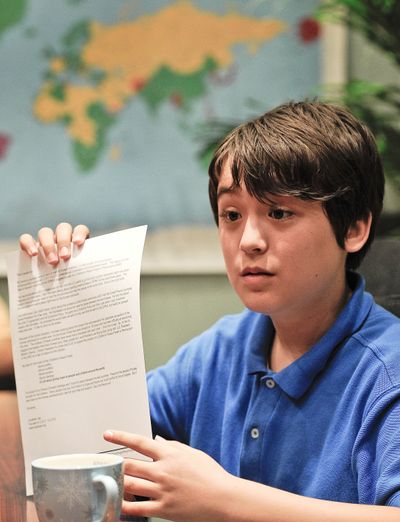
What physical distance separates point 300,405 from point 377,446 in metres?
0.16

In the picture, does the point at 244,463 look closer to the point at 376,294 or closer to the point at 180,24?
the point at 376,294

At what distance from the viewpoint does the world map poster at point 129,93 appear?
252cm

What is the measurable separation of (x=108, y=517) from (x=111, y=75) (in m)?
2.00

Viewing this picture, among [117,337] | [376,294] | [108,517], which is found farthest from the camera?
[376,294]

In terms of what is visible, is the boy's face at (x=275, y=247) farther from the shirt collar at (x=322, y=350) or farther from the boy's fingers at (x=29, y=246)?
the boy's fingers at (x=29, y=246)

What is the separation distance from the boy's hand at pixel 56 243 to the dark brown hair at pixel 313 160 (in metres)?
0.21

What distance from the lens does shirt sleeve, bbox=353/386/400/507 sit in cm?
92

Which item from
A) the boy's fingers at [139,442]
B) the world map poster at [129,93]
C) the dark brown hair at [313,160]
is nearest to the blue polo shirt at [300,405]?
the dark brown hair at [313,160]

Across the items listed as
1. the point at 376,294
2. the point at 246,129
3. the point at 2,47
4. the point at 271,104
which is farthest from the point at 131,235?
the point at 2,47

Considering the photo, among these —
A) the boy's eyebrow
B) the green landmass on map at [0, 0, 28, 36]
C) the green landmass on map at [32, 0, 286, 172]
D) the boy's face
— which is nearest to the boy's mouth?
the boy's face

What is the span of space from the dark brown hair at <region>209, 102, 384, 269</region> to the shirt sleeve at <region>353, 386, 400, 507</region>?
237 mm

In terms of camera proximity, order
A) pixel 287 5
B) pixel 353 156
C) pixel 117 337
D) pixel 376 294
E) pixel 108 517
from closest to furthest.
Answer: pixel 108 517
pixel 117 337
pixel 353 156
pixel 376 294
pixel 287 5

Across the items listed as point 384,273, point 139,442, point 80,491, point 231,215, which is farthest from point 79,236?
point 384,273

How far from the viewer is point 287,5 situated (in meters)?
2.50
